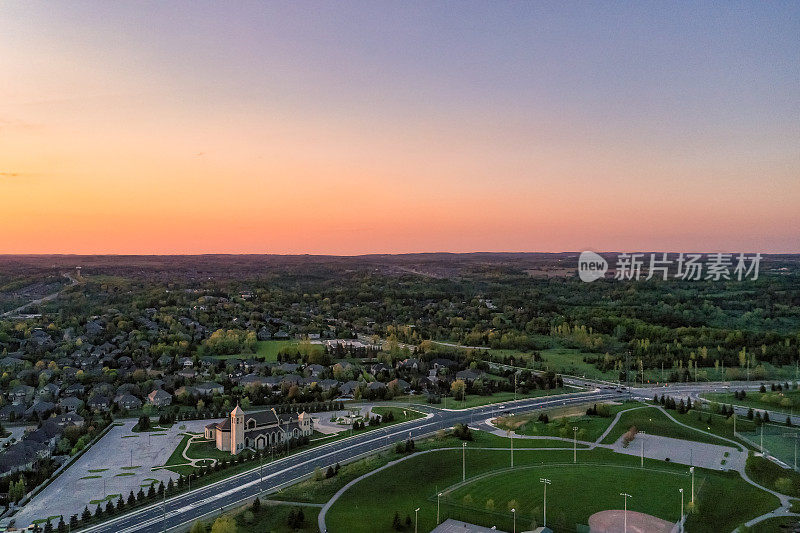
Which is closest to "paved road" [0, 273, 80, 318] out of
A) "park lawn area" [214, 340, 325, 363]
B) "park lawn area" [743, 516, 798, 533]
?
"park lawn area" [214, 340, 325, 363]

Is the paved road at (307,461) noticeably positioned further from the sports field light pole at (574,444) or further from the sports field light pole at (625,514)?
the sports field light pole at (625,514)

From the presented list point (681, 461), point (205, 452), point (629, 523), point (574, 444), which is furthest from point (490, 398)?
point (629, 523)

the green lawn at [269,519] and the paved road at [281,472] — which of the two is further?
the paved road at [281,472]

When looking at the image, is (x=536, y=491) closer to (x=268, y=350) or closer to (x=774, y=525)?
(x=774, y=525)

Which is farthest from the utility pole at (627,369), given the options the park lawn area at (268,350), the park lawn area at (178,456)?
the park lawn area at (178,456)

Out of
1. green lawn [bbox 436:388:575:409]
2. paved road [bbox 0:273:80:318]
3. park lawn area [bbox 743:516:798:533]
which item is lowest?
green lawn [bbox 436:388:575:409]

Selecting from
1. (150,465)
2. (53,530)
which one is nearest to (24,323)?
(150,465)

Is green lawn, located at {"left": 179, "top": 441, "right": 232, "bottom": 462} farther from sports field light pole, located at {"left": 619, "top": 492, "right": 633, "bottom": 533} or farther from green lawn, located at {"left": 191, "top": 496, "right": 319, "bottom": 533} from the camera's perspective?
sports field light pole, located at {"left": 619, "top": 492, "right": 633, "bottom": 533}
